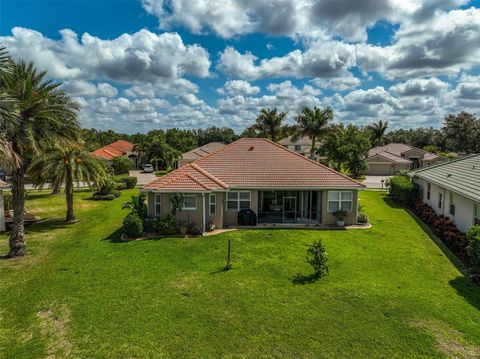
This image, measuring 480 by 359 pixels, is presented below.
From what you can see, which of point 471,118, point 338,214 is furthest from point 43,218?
point 471,118

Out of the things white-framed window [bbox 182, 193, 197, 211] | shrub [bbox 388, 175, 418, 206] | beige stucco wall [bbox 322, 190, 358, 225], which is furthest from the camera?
shrub [bbox 388, 175, 418, 206]

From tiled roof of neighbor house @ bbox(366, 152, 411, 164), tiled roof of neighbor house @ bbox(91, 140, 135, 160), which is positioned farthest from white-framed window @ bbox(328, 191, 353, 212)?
tiled roof of neighbor house @ bbox(91, 140, 135, 160)

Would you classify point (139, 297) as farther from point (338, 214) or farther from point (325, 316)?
point (338, 214)

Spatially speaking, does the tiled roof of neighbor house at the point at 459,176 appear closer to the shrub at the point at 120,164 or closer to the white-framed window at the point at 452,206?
the white-framed window at the point at 452,206

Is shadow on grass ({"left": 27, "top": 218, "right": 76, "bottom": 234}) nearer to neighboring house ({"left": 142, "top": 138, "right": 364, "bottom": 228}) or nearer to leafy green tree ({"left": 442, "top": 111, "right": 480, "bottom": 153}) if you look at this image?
neighboring house ({"left": 142, "top": 138, "right": 364, "bottom": 228})

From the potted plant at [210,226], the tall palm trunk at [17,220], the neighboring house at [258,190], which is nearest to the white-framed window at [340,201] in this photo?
the neighboring house at [258,190]

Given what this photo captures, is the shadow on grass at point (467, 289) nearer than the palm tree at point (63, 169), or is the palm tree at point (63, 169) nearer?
the shadow on grass at point (467, 289)

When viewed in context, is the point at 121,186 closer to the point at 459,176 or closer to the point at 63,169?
the point at 63,169
